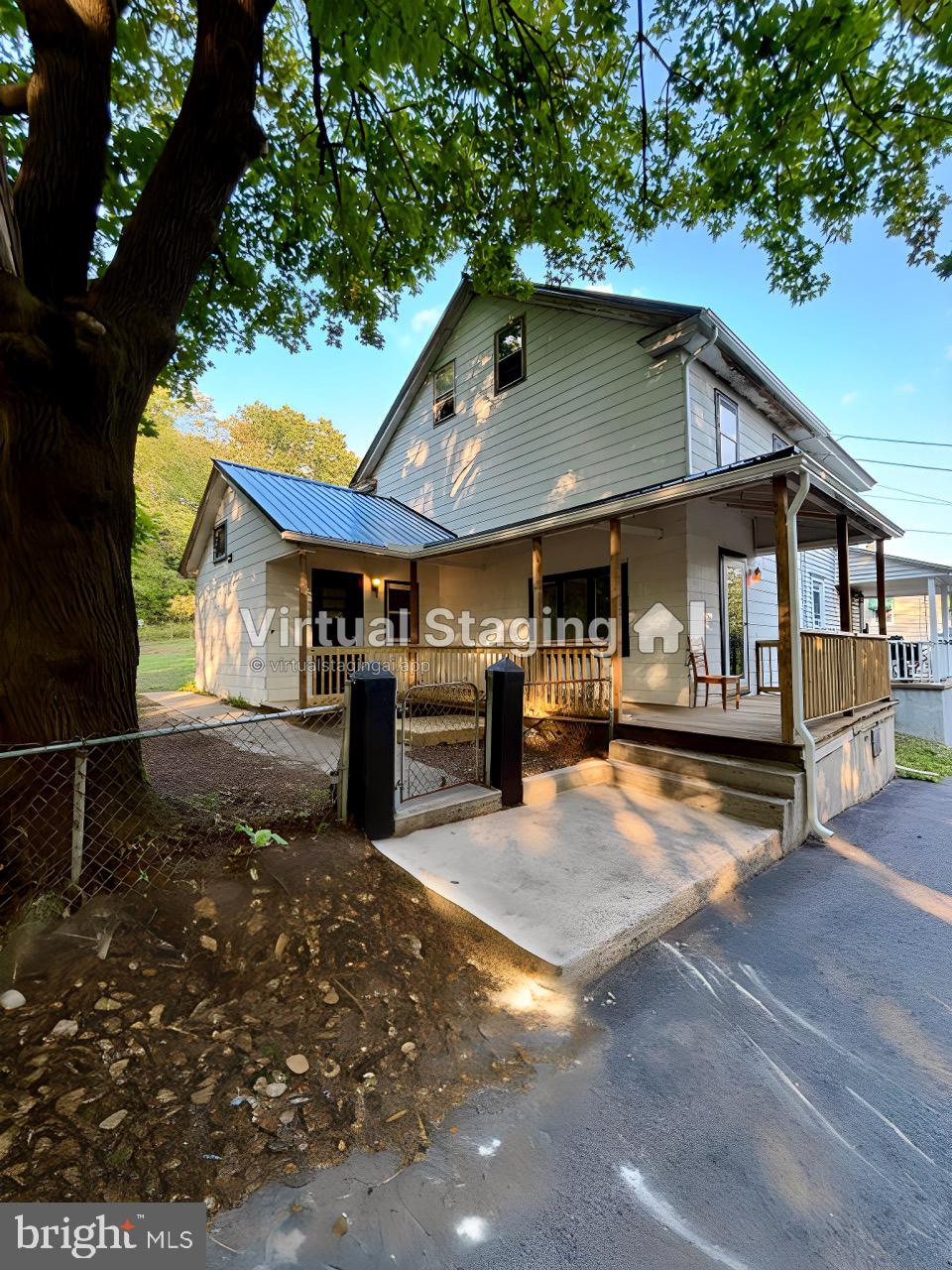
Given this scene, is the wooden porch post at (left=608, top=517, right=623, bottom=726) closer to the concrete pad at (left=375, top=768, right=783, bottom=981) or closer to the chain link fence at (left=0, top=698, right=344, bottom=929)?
the concrete pad at (left=375, top=768, right=783, bottom=981)

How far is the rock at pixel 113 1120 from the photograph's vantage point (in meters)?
1.64

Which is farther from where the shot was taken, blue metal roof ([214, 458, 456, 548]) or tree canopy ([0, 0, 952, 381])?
blue metal roof ([214, 458, 456, 548])

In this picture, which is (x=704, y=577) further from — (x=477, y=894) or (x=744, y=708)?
(x=477, y=894)

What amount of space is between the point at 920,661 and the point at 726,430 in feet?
26.6

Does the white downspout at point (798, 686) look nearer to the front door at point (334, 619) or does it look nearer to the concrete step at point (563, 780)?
the concrete step at point (563, 780)

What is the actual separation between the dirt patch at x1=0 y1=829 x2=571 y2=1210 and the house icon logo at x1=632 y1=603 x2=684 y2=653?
6.05m

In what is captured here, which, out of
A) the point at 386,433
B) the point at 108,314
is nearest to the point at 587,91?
the point at 108,314

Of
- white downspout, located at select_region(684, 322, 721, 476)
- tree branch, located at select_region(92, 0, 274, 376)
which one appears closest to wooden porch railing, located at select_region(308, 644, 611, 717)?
white downspout, located at select_region(684, 322, 721, 476)

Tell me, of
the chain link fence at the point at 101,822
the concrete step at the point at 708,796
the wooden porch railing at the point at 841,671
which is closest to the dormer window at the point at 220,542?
the chain link fence at the point at 101,822

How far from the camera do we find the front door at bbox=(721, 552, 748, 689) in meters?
8.35

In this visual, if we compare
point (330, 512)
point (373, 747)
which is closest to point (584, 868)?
point (373, 747)

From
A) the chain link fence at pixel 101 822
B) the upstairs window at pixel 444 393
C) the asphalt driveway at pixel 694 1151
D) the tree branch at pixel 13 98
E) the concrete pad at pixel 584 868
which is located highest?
the upstairs window at pixel 444 393

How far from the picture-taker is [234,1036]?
207 cm

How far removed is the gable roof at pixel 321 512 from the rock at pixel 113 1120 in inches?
293
